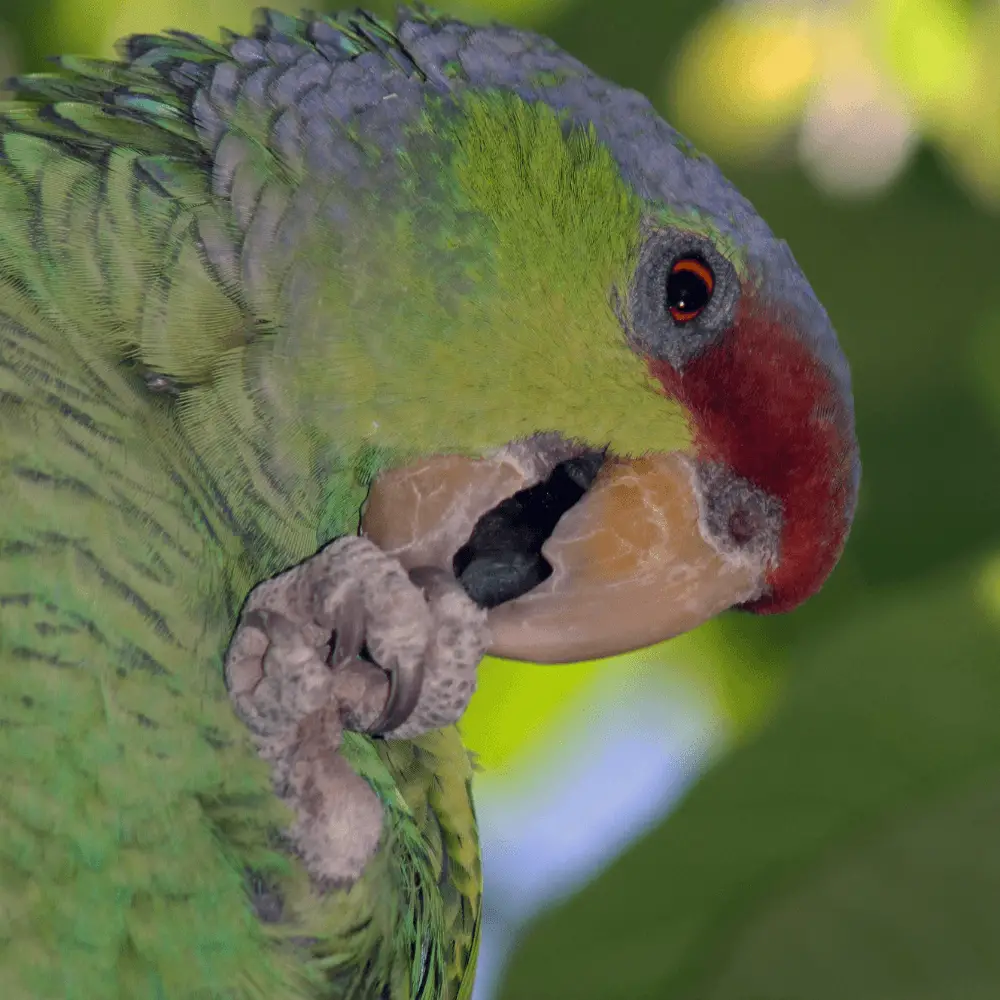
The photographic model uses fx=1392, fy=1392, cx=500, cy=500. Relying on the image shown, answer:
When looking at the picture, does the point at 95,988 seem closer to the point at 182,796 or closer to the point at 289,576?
the point at 182,796

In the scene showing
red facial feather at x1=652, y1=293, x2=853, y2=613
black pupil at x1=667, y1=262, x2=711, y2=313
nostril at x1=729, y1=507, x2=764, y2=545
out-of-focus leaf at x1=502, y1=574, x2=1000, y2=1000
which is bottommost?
out-of-focus leaf at x1=502, y1=574, x2=1000, y2=1000

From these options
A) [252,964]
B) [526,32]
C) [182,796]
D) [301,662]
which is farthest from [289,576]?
[526,32]

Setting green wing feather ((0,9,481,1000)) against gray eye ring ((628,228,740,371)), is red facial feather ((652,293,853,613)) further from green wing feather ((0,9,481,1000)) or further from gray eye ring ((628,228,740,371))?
green wing feather ((0,9,481,1000))

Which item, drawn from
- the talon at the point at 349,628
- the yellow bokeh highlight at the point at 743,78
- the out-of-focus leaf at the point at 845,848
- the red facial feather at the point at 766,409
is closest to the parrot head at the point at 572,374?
the red facial feather at the point at 766,409

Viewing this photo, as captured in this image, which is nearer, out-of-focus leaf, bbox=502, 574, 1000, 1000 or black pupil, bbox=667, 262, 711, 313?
black pupil, bbox=667, 262, 711, 313

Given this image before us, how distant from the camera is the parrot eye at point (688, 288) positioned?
149cm

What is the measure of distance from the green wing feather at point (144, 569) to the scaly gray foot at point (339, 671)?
0.03 metres

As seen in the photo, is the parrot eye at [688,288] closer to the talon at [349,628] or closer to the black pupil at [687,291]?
the black pupil at [687,291]

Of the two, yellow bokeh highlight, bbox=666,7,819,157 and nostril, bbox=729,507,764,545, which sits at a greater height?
yellow bokeh highlight, bbox=666,7,819,157

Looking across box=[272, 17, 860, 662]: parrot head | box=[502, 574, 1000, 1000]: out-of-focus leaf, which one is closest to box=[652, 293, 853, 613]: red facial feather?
Answer: box=[272, 17, 860, 662]: parrot head

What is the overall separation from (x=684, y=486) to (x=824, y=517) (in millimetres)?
163

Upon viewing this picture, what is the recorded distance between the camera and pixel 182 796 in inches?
49.6

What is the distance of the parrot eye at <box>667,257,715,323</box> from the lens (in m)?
1.49

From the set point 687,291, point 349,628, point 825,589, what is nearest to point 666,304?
point 687,291
